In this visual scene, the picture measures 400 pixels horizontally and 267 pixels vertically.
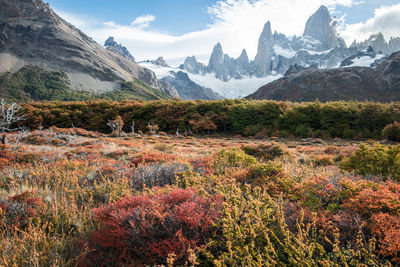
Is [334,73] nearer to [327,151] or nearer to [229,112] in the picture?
[229,112]

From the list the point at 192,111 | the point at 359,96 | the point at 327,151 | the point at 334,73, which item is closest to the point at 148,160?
the point at 327,151

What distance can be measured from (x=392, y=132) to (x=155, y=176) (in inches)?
951

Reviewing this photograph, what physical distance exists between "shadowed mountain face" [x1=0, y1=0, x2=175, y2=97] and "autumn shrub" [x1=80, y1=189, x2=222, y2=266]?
135987mm

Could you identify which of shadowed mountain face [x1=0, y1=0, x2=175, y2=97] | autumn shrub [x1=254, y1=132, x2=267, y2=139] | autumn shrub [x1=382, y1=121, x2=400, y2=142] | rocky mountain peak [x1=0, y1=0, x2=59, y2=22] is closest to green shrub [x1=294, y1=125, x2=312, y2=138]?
autumn shrub [x1=254, y1=132, x2=267, y2=139]

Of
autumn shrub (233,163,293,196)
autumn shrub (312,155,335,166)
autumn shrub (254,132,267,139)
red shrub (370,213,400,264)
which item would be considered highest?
red shrub (370,213,400,264)

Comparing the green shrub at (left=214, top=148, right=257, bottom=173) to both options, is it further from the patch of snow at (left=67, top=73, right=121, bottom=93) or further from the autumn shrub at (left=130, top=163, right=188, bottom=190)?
the patch of snow at (left=67, top=73, right=121, bottom=93)

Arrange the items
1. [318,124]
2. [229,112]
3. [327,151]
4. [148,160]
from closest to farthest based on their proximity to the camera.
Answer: [148,160] < [327,151] < [318,124] < [229,112]

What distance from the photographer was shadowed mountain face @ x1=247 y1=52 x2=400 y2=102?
84.0m

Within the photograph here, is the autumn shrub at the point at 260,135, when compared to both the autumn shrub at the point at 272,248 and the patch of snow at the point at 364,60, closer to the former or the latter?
the autumn shrub at the point at 272,248

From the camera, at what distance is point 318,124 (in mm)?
25359

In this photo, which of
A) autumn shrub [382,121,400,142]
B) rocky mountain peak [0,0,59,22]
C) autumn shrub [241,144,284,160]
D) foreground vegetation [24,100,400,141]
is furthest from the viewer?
rocky mountain peak [0,0,59,22]

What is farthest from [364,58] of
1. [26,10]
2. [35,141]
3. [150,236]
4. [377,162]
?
[26,10]

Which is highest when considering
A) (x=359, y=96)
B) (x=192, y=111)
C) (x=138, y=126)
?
(x=359, y=96)

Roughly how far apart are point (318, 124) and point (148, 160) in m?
24.6
